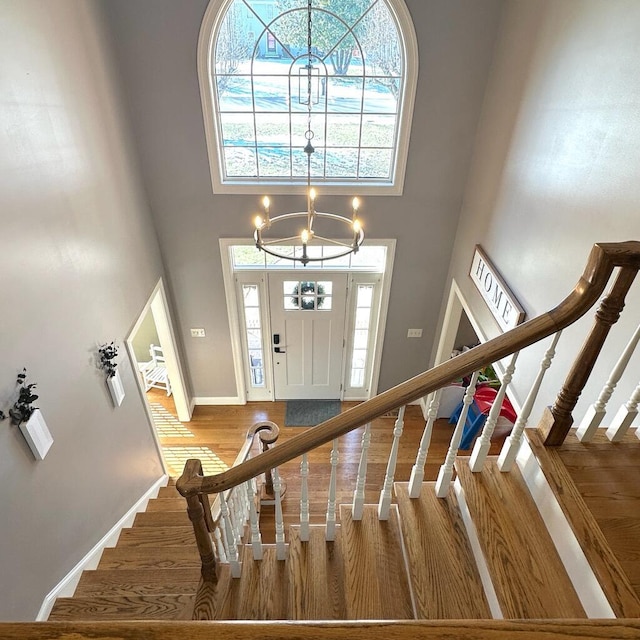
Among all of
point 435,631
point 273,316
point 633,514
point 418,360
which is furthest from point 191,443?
point 435,631

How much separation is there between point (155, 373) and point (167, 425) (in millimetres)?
811

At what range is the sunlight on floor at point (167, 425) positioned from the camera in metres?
5.30

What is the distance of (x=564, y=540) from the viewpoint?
1.53 metres

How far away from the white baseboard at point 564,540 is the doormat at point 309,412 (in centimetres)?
374

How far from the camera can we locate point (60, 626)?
683 mm

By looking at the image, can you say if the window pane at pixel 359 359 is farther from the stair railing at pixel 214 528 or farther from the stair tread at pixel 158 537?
the stair railing at pixel 214 528

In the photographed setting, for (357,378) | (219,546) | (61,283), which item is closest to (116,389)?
(61,283)

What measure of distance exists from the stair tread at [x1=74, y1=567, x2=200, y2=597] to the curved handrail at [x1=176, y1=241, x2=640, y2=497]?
1056 millimetres

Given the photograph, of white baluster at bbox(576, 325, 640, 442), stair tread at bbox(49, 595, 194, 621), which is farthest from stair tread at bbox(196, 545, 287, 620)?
white baluster at bbox(576, 325, 640, 442)

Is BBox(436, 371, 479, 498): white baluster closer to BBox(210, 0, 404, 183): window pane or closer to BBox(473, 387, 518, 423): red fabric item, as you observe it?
BBox(473, 387, 518, 423): red fabric item

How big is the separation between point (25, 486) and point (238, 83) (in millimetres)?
3277

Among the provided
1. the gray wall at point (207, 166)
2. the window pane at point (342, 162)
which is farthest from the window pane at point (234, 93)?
the window pane at point (342, 162)

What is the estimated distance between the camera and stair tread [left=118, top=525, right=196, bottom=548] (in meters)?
3.12

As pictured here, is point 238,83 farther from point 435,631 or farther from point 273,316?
point 435,631
